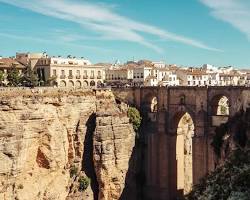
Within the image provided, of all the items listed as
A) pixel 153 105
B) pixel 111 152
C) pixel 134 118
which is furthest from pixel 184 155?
pixel 111 152

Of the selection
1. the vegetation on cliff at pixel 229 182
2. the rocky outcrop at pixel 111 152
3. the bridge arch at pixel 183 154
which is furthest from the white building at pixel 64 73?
the vegetation on cliff at pixel 229 182

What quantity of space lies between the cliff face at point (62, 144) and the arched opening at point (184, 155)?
196 inches

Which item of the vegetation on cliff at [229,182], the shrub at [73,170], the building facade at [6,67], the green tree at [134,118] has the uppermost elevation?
the building facade at [6,67]

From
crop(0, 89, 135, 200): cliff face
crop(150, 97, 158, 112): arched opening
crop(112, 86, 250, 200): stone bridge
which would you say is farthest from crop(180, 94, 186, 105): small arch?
crop(0, 89, 135, 200): cliff face

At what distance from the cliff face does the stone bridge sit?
107 inches

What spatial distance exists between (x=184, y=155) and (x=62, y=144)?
13.3m

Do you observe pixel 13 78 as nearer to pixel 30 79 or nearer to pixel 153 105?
pixel 30 79

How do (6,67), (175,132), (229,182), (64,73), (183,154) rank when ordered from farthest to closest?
(64,73) < (6,67) < (183,154) < (175,132) < (229,182)

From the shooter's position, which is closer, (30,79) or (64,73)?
(30,79)

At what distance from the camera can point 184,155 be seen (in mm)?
49969

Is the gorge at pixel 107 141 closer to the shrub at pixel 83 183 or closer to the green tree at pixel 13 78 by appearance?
the shrub at pixel 83 183

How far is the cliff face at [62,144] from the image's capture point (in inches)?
1585

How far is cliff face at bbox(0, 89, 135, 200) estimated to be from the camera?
40.2 meters

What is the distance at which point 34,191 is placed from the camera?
138 ft
